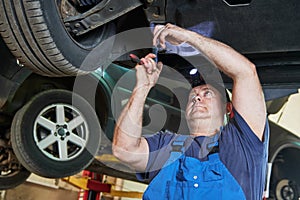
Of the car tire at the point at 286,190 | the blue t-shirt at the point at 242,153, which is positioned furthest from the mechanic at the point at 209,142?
the car tire at the point at 286,190

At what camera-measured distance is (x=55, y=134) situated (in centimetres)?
197

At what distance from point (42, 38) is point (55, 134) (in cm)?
75

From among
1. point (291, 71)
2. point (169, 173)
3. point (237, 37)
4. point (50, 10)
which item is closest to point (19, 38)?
point (50, 10)

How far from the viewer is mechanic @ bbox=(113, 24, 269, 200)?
4.18ft

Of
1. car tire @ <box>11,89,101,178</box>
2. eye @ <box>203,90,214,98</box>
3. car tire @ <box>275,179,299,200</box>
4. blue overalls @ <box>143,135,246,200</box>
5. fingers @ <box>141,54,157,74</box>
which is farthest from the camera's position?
car tire @ <box>275,179,299,200</box>

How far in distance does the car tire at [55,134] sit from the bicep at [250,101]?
2.86ft

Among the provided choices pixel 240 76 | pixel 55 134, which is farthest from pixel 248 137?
pixel 55 134

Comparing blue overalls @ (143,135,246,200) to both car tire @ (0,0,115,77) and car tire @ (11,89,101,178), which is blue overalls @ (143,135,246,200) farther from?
car tire @ (11,89,101,178)

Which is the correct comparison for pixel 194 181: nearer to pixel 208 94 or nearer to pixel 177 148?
pixel 177 148

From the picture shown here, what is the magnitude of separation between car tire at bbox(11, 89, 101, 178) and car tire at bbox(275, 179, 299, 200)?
1587 mm

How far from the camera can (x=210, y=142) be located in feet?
4.49

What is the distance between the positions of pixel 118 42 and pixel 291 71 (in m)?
0.66

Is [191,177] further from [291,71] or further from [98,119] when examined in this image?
[98,119]

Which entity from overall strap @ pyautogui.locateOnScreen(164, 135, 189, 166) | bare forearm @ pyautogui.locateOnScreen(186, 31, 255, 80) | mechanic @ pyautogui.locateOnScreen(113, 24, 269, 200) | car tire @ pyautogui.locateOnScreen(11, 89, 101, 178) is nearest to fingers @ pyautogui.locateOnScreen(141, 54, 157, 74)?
mechanic @ pyautogui.locateOnScreen(113, 24, 269, 200)
